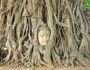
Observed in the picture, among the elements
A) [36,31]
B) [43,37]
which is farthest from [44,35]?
[36,31]

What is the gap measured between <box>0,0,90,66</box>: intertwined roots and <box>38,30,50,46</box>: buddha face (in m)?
0.08

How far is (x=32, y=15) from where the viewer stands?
22.1ft

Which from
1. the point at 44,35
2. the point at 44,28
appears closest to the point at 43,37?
the point at 44,35

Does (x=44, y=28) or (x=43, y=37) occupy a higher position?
(x=44, y=28)

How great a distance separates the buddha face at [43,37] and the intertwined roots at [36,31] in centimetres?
8

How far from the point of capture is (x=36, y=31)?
6586 millimetres

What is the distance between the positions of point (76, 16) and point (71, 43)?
2.19 ft

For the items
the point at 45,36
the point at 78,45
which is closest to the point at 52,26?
the point at 45,36

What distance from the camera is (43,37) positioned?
653cm

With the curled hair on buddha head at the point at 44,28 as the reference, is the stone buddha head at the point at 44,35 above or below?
below

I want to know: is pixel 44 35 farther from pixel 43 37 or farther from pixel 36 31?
pixel 36 31

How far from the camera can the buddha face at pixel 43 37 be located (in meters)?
6.48

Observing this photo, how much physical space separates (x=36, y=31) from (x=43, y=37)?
0.19 metres

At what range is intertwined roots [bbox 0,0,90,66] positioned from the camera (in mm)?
6555
